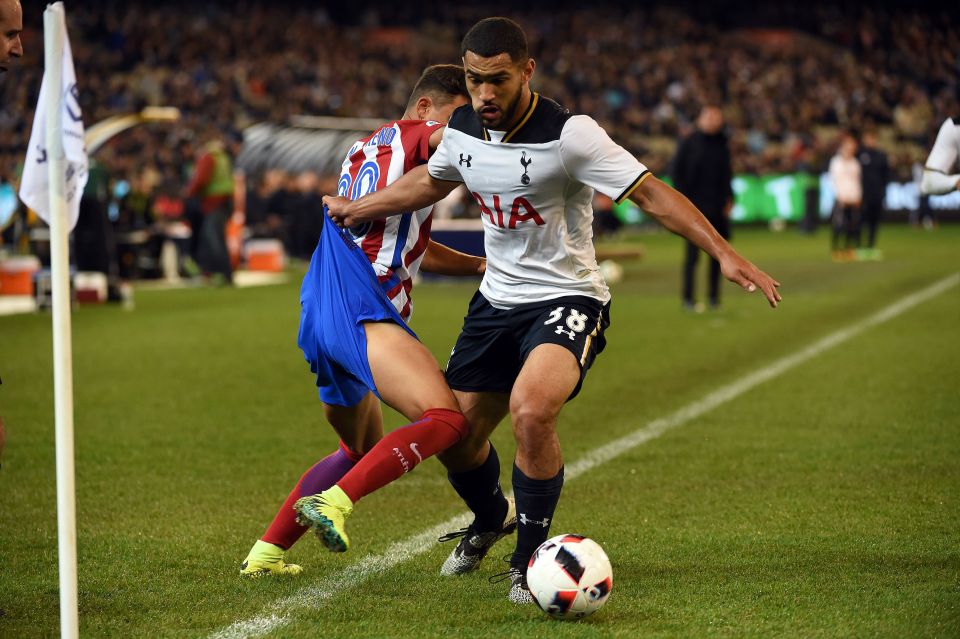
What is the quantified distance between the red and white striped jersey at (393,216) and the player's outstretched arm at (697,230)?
0.91m

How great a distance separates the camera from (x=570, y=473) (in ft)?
22.7

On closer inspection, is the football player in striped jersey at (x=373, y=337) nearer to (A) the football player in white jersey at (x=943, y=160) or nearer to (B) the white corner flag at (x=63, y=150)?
(B) the white corner flag at (x=63, y=150)

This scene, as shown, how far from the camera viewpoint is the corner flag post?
141 inches

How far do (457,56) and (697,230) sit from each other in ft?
113

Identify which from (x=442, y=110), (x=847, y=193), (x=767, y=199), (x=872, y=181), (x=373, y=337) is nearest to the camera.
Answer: (x=373, y=337)

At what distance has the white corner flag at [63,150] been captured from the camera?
12.2 ft

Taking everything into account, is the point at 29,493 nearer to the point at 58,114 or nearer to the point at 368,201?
the point at 368,201

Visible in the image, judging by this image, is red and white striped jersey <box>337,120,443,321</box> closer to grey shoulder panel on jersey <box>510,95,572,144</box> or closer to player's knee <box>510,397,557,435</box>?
grey shoulder panel on jersey <box>510,95,572,144</box>

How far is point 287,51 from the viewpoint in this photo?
41125 millimetres

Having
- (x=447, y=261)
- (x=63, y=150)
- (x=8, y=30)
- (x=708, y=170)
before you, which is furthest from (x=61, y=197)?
(x=708, y=170)

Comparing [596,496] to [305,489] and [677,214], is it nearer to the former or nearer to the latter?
[305,489]

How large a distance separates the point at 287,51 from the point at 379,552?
37.4 meters

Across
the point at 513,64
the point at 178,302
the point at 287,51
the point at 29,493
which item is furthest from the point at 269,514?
the point at 287,51

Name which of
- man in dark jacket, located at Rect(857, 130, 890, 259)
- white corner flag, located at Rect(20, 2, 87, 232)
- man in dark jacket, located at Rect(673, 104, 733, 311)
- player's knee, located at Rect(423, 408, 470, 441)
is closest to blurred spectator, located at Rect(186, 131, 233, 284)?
man in dark jacket, located at Rect(673, 104, 733, 311)
